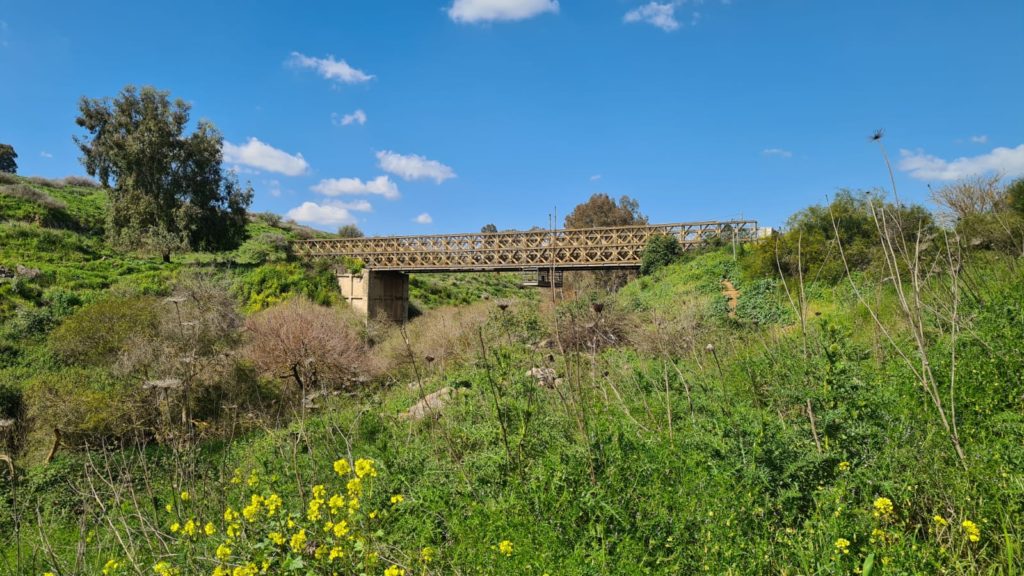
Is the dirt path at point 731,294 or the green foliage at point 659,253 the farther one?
the green foliage at point 659,253

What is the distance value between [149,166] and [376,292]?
430 inches

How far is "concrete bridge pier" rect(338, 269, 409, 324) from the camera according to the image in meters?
25.0

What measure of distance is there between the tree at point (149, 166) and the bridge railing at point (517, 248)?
5900 millimetres

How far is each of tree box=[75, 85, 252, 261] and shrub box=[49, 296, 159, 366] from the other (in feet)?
34.8

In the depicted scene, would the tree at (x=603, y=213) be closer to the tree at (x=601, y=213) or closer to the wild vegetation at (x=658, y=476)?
the tree at (x=601, y=213)

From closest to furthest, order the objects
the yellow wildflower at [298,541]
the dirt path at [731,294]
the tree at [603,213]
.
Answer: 1. the yellow wildflower at [298,541]
2. the dirt path at [731,294]
3. the tree at [603,213]

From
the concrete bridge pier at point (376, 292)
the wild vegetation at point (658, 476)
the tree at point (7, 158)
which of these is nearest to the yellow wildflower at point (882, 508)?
the wild vegetation at point (658, 476)

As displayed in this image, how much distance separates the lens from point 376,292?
2541 centimetres

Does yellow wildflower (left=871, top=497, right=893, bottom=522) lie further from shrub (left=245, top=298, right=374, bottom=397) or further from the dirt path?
the dirt path

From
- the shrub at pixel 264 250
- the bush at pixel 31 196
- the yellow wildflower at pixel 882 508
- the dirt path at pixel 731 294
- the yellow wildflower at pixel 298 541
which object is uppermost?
the bush at pixel 31 196

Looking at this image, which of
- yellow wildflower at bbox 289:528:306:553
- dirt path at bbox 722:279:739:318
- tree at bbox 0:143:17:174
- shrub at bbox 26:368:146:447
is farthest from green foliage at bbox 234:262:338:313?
tree at bbox 0:143:17:174

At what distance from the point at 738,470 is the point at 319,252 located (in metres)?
27.5

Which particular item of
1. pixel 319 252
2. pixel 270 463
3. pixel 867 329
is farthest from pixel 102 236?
pixel 867 329

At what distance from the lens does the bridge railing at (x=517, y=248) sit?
64.0 ft
